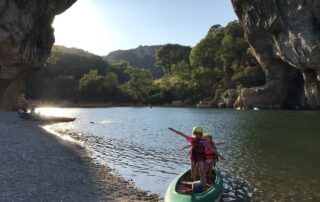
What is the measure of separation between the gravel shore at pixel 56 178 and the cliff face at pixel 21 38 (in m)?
27.4

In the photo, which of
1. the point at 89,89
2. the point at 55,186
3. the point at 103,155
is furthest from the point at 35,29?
the point at 89,89

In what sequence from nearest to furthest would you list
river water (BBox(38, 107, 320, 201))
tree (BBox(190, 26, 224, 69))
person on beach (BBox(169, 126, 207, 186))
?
1. person on beach (BBox(169, 126, 207, 186))
2. river water (BBox(38, 107, 320, 201))
3. tree (BBox(190, 26, 224, 69))

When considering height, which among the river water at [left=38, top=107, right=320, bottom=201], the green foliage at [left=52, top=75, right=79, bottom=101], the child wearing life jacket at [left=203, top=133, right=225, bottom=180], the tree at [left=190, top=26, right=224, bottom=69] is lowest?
the river water at [left=38, top=107, right=320, bottom=201]

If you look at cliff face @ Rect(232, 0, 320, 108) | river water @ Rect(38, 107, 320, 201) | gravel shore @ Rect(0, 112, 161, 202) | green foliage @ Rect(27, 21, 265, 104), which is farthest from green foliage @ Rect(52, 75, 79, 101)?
gravel shore @ Rect(0, 112, 161, 202)

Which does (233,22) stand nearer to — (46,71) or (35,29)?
(46,71)

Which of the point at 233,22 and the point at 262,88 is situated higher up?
the point at 233,22

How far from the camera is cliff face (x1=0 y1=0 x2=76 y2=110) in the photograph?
49.1 meters

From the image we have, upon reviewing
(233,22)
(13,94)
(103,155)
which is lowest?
(103,155)

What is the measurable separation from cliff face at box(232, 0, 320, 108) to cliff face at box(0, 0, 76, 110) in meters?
32.4

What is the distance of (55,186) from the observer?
15672mm

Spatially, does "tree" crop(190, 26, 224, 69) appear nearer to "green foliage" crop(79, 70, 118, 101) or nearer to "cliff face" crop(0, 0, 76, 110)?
"green foliage" crop(79, 70, 118, 101)

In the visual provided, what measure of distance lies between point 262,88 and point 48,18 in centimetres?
4888

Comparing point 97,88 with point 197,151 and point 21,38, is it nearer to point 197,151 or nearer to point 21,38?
point 21,38

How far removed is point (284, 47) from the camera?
66.6m
